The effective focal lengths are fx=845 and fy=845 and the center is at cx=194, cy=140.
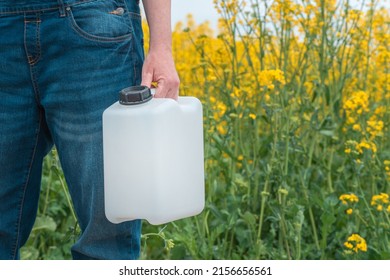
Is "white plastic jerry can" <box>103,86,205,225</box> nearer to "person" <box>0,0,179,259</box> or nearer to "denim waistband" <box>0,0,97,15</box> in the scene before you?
"person" <box>0,0,179,259</box>

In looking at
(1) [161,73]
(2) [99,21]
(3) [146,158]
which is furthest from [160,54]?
(3) [146,158]

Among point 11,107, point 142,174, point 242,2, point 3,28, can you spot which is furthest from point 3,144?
point 242,2

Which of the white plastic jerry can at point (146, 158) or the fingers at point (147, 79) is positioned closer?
the white plastic jerry can at point (146, 158)

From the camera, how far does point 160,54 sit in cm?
190

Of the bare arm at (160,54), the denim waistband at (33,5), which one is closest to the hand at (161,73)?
the bare arm at (160,54)

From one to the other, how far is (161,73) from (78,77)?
184 millimetres

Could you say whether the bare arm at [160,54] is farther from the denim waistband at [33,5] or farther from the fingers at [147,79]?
the denim waistband at [33,5]

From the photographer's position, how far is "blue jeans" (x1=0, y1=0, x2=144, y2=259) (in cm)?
186

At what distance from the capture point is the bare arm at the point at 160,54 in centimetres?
189

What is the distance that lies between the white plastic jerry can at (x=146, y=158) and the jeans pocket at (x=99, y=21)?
0.15 meters

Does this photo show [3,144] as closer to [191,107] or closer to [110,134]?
[110,134]

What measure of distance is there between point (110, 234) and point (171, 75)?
0.40 meters
